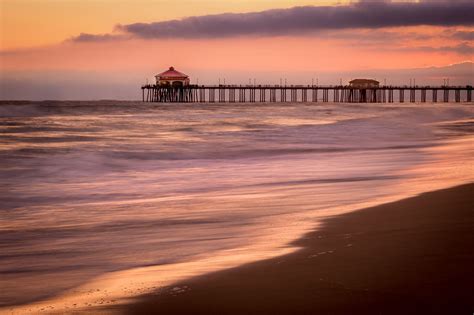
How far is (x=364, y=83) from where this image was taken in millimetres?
107125

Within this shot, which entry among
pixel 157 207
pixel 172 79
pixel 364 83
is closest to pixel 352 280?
pixel 157 207

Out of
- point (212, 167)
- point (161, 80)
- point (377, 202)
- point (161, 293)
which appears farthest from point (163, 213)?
point (161, 80)

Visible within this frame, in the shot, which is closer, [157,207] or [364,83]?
[157,207]

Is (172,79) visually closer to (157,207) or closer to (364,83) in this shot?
(364,83)

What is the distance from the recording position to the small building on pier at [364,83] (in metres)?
106

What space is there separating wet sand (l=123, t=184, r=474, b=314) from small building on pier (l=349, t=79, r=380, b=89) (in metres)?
103

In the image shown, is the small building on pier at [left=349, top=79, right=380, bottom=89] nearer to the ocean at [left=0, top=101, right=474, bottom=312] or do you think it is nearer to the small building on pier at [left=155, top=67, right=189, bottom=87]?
the small building on pier at [left=155, top=67, right=189, bottom=87]

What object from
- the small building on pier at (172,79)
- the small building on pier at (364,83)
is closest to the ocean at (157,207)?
the small building on pier at (172,79)

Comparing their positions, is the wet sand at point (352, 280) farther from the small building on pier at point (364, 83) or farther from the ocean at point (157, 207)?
the small building on pier at point (364, 83)

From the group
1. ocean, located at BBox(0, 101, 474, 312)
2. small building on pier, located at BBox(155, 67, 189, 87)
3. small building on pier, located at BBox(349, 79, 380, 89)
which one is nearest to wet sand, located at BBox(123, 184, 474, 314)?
ocean, located at BBox(0, 101, 474, 312)

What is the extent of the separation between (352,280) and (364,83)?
105503 millimetres

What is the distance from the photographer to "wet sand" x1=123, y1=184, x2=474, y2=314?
3398mm

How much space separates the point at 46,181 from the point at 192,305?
8366 millimetres

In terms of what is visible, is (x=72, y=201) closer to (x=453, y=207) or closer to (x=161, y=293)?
(x=453, y=207)
